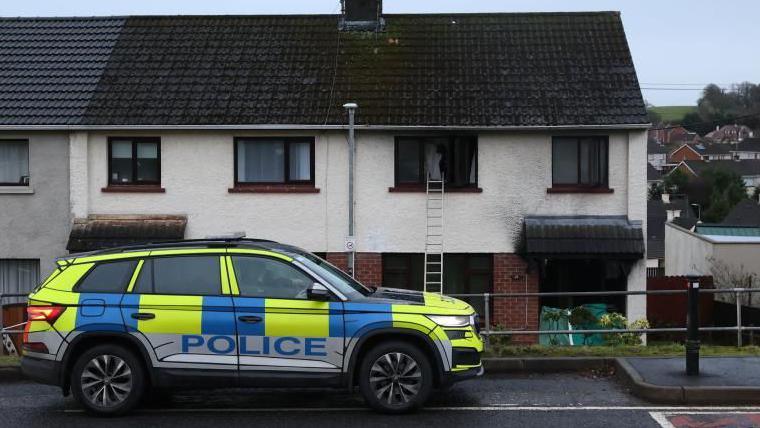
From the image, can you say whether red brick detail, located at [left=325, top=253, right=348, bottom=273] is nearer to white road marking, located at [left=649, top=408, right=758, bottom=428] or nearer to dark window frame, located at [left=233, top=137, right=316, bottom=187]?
dark window frame, located at [left=233, top=137, right=316, bottom=187]

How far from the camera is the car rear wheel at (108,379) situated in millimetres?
9055

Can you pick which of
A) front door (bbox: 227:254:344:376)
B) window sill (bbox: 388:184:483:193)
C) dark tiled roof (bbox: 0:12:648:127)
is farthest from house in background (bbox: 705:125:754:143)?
front door (bbox: 227:254:344:376)

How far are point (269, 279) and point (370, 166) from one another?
968 centimetres

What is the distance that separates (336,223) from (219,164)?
8.64ft

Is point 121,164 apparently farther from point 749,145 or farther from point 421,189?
point 749,145

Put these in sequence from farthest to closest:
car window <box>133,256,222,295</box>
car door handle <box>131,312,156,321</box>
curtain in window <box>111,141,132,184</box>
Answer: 1. curtain in window <box>111,141,132,184</box>
2. car window <box>133,256,222,295</box>
3. car door handle <box>131,312,156,321</box>

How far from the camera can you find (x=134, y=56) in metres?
20.4

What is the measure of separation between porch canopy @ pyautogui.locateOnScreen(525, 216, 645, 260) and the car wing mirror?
9.59 m

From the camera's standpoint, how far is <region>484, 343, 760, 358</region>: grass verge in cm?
1143

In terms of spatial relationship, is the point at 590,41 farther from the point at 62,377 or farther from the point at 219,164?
the point at 62,377

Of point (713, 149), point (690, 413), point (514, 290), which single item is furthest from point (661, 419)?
point (713, 149)

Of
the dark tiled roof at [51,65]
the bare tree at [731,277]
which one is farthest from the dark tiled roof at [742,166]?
the dark tiled roof at [51,65]

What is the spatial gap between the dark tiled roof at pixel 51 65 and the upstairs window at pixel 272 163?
3.36 metres

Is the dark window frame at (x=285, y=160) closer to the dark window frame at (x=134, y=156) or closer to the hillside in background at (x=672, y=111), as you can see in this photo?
the dark window frame at (x=134, y=156)
